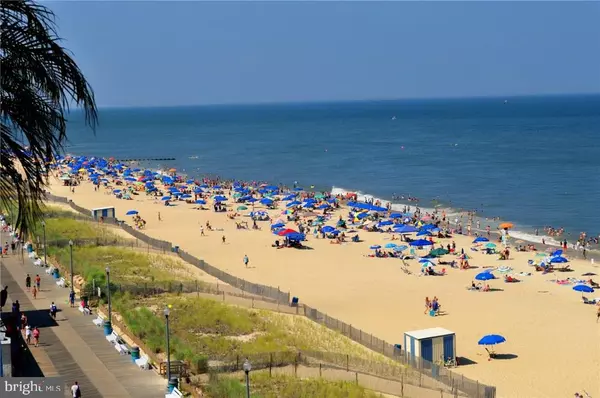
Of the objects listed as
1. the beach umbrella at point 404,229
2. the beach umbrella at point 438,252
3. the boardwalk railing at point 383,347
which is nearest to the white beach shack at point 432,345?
the boardwalk railing at point 383,347

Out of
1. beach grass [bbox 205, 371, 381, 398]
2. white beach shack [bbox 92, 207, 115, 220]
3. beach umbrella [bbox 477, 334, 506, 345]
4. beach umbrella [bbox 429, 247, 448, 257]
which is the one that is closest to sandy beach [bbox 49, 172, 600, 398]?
beach umbrella [bbox 477, 334, 506, 345]

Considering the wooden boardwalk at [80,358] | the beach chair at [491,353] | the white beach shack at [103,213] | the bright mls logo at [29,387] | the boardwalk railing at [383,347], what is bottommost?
the beach chair at [491,353]

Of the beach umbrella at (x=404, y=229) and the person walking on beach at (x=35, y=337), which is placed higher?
the person walking on beach at (x=35, y=337)

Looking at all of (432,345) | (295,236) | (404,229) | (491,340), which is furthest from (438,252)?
(432,345)

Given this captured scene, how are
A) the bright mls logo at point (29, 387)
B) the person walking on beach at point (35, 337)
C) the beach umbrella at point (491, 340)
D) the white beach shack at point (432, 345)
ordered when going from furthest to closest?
the beach umbrella at point (491, 340) < the white beach shack at point (432, 345) < the person walking on beach at point (35, 337) < the bright mls logo at point (29, 387)

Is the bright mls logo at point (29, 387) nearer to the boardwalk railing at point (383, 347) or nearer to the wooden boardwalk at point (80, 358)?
the boardwalk railing at point (383, 347)

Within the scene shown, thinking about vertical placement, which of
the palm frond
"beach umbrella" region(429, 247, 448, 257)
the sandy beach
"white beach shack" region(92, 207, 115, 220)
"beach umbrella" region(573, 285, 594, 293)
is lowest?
the sandy beach

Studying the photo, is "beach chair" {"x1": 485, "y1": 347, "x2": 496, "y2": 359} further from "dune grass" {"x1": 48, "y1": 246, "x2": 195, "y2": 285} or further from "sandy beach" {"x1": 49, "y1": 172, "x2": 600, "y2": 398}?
"dune grass" {"x1": 48, "y1": 246, "x2": 195, "y2": 285}
